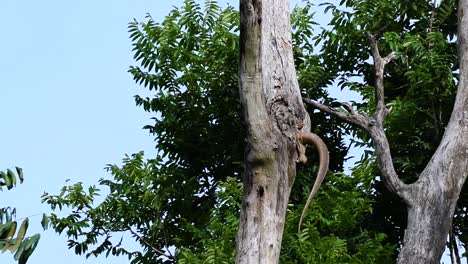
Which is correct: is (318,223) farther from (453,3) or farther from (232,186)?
(453,3)

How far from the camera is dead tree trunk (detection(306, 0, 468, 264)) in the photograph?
38.8 ft

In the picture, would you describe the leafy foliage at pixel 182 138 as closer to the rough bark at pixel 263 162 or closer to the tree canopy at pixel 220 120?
the tree canopy at pixel 220 120

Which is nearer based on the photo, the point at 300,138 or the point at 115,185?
the point at 300,138

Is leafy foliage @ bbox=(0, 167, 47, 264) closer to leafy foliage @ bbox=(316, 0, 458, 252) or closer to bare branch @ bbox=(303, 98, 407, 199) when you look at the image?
bare branch @ bbox=(303, 98, 407, 199)

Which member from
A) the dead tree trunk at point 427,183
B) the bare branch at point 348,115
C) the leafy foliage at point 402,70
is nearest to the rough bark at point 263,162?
the bare branch at point 348,115

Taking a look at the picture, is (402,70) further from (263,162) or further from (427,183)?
(263,162)

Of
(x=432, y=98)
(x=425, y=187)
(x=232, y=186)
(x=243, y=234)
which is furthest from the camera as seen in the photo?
(x=432, y=98)

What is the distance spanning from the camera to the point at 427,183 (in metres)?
12.1

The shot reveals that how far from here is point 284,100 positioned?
938 centimetres


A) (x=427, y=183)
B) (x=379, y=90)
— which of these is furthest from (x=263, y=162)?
(x=427, y=183)

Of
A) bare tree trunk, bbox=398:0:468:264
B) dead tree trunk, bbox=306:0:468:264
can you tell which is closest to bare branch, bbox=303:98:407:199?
dead tree trunk, bbox=306:0:468:264

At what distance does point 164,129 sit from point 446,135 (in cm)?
530

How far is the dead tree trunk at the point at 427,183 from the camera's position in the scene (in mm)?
11836

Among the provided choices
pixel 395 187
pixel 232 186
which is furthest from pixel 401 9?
pixel 395 187
